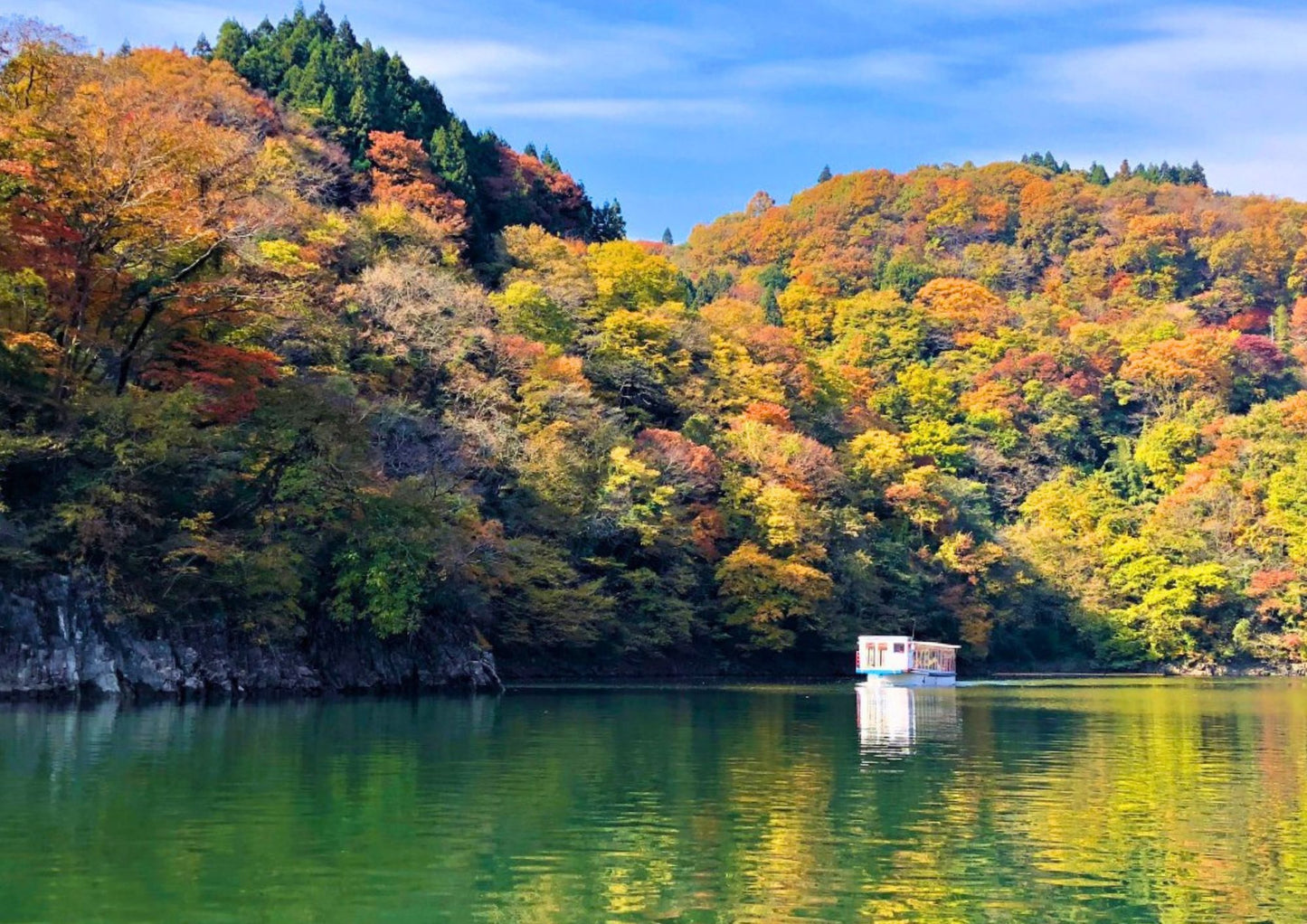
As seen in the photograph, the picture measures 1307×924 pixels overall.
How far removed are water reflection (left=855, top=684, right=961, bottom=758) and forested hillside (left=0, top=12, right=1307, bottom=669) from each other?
438 inches

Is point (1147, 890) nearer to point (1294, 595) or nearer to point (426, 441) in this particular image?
point (426, 441)

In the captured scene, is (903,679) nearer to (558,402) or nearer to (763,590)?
(763,590)

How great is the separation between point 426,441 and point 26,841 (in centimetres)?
3894

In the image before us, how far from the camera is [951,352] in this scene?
3912 inches

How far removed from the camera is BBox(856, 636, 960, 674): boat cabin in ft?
185

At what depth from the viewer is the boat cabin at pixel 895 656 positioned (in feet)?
185

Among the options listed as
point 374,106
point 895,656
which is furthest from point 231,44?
point 895,656

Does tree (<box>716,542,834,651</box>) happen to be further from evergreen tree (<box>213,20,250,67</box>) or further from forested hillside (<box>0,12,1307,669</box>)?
evergreen tree (<box>213,20,250,67</box>)

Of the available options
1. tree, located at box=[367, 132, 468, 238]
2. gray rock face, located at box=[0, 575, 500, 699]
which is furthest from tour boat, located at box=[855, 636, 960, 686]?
tree, located at box=[367, 132, 468, 238]

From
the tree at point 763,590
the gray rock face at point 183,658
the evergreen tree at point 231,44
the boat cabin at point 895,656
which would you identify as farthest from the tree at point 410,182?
the gray rock face at point 183,658

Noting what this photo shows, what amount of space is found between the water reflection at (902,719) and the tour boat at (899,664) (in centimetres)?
174

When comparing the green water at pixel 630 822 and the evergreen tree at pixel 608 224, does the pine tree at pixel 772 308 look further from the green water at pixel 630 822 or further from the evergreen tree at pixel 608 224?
the green water at pixel 630 822

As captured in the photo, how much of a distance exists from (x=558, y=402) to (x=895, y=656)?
16.0 m

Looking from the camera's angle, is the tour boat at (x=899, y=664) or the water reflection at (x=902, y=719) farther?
the tour boat at (x=899, y=664)
